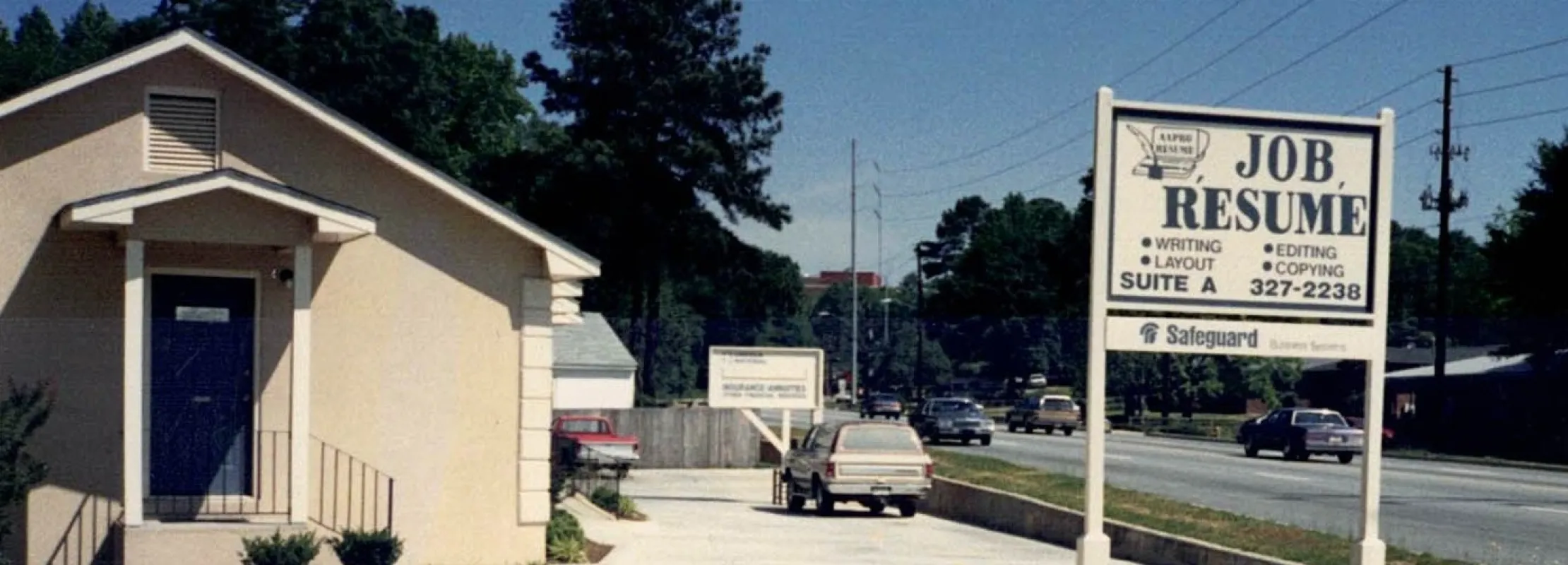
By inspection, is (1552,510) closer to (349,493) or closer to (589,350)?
(349,493)

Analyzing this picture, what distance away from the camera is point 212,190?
53.4 ft

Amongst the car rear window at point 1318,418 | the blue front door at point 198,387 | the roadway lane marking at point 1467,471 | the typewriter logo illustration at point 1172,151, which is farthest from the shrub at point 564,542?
the car rear window at point 1318,418

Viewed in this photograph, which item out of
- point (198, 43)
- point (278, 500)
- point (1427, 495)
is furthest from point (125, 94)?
point (1427, 495)

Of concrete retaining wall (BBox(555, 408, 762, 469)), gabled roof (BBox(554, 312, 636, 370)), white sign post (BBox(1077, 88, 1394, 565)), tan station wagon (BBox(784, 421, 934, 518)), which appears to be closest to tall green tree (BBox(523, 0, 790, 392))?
gabled roof (BBox(554, 312, 636, 370))

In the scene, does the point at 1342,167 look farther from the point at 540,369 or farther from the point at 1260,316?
the point at 540,369

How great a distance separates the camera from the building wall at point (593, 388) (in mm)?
51531

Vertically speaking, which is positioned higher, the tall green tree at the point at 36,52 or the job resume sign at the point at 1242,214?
the tall green tree at the point at 36,52

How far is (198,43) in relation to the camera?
55.2ft

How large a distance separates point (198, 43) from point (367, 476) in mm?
4489

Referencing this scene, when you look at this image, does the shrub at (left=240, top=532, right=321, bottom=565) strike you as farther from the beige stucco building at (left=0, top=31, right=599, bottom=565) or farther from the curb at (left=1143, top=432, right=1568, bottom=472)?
the curb at (left=1143, top=432, right=1568, bottom=472)

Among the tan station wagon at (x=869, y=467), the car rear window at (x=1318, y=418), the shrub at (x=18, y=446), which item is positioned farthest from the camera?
the car rear window at (x=1318, y=418)

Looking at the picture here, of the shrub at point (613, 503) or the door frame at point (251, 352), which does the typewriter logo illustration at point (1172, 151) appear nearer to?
the door frame at point (251, 352)

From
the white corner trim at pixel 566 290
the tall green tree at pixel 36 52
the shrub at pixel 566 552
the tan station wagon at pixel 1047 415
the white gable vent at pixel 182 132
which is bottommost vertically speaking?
the tan station wagon at pixel 1047 415

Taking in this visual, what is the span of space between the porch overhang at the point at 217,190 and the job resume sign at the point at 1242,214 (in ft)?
26.4
